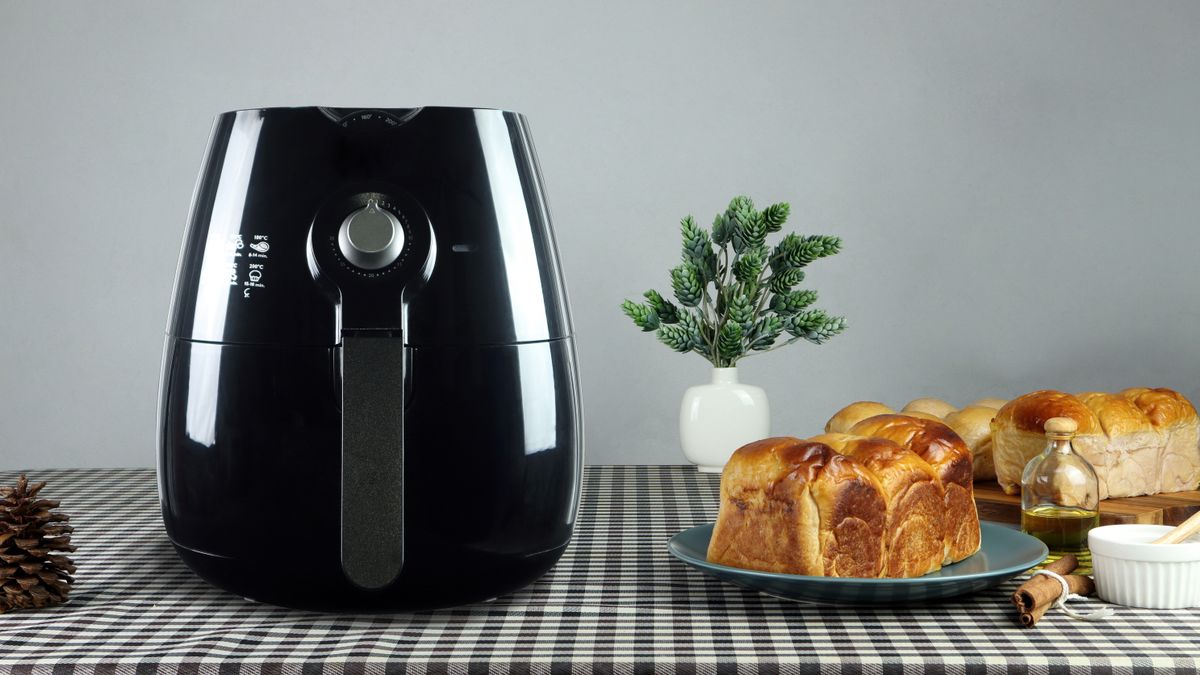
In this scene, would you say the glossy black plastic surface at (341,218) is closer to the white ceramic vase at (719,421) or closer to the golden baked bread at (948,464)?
the golden baked bread at (948,464)

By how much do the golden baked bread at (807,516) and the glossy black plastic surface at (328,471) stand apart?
0.47 ft

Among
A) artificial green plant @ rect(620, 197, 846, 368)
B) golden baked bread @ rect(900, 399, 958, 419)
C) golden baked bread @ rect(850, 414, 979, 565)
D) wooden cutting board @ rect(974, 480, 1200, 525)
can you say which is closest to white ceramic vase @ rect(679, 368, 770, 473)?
artificial green plant @ rect(620, 197, 846, 368)

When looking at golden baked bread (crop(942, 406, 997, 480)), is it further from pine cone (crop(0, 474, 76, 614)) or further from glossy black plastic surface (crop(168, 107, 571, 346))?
pine cone (crop(0, 474, 76, 614))

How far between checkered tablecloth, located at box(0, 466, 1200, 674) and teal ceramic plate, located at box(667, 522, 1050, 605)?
10 mm

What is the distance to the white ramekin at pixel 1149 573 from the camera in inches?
27.0

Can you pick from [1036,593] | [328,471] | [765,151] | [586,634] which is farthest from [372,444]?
[765,151]

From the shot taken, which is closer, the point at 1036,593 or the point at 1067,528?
the point at 1036,593

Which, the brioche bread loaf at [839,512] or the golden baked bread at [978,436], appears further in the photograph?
the golden baked bread at [978,436]

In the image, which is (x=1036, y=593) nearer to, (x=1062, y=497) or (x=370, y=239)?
(x=1062, y=497)

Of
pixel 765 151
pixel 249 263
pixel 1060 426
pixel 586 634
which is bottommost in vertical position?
pixel 586 634

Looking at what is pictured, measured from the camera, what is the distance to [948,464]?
2.65ft

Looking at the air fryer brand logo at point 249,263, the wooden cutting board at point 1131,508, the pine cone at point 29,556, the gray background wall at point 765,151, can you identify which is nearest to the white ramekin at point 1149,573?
the wooden cutting board at point 1131,508

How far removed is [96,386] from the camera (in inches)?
89.4

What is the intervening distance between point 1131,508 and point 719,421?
46 cm
